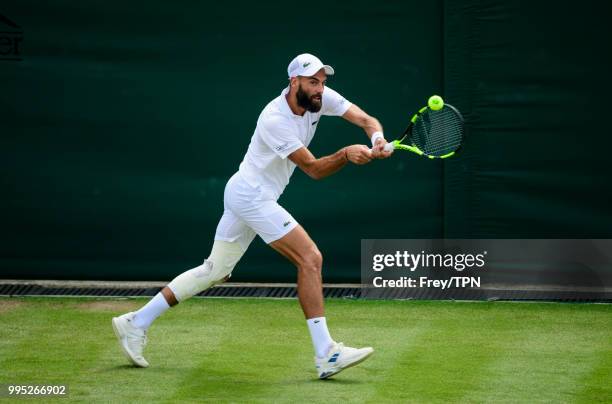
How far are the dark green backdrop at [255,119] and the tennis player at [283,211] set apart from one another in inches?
77.5

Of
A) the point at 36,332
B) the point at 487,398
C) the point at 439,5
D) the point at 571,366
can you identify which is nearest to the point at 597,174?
the point at 439,5

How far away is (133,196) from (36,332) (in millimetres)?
1745

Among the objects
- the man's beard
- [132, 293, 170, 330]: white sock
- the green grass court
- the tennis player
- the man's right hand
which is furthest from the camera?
[132, 293, 170, 330]: white sock

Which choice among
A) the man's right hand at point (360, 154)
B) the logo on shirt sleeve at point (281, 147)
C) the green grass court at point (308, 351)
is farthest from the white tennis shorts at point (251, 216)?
the green grass court at point (308, 351)

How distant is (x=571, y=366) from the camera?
693 cm

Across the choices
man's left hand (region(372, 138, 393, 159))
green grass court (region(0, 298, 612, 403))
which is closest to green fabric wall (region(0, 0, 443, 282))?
green grass court (region(0, 298, 612, 403))

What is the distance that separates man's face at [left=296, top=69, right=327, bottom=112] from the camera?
22.6 ft

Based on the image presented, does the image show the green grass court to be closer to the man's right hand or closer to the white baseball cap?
the man's right hand

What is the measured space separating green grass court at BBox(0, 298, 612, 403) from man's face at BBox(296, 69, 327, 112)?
1395 mm

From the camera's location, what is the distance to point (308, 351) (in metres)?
7.36

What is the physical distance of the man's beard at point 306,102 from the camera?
6883 mm

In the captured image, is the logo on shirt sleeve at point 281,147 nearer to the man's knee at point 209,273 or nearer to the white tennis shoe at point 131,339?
the man's knee at point 209,273

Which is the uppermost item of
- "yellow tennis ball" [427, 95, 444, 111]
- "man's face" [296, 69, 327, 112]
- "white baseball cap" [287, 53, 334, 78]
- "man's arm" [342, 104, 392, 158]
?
"white baseball cap" [287, 53, 334, 78]

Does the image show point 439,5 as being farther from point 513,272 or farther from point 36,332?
point 36,332
